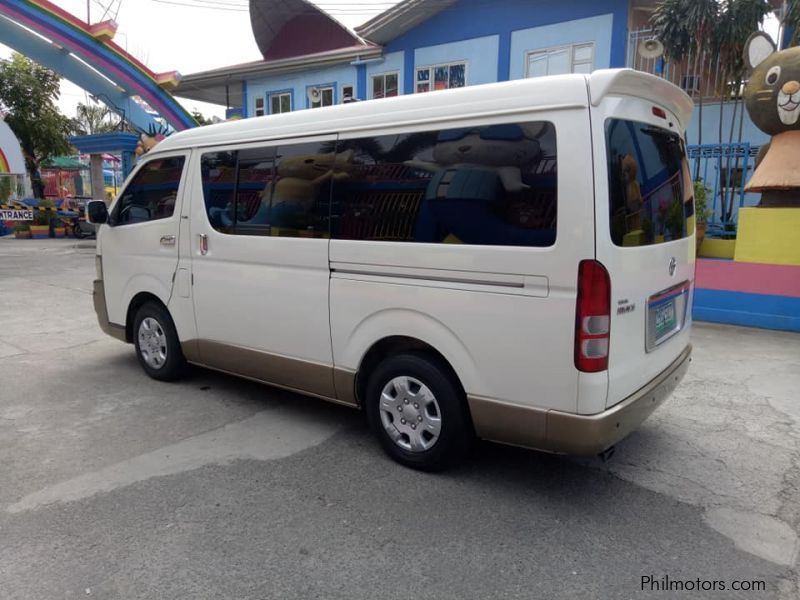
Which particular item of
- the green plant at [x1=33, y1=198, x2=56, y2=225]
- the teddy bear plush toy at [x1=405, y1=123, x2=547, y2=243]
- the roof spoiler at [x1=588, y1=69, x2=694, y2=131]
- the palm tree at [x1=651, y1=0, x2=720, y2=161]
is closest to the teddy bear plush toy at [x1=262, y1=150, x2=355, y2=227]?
the teddy bear plush toy at [x1=405, y1=123, x2=547, y2=243]

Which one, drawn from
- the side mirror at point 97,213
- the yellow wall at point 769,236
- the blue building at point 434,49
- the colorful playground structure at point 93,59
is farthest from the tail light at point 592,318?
the colorful playground structure at point 93,59

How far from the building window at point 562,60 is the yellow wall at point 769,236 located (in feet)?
20.9

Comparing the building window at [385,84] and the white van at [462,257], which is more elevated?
the building window at [385,84]

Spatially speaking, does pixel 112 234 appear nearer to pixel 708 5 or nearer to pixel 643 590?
pixel 643 590

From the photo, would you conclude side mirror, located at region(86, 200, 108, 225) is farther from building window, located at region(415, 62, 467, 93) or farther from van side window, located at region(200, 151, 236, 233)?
building window, located at region(415, 62, 467, 93)

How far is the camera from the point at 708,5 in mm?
9617

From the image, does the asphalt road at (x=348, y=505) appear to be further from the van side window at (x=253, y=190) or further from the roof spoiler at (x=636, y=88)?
the roof spoiler at (x=636, y=88)

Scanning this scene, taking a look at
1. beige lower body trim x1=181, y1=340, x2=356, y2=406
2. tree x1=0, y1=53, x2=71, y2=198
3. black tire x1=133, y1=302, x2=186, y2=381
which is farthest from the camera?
tree x1=0, y1=53, x2=71, y2=198

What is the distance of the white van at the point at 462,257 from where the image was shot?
2.86 m

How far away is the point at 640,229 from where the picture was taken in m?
3.06

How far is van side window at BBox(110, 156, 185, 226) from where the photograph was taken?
4820 millimetres

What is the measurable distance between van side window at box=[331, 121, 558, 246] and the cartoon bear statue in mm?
6325

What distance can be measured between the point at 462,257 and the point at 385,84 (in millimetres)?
14146

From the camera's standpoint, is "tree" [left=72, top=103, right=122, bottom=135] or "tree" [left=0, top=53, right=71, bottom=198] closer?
"tree" [left=0, top=53, right=71, bottom=198]
